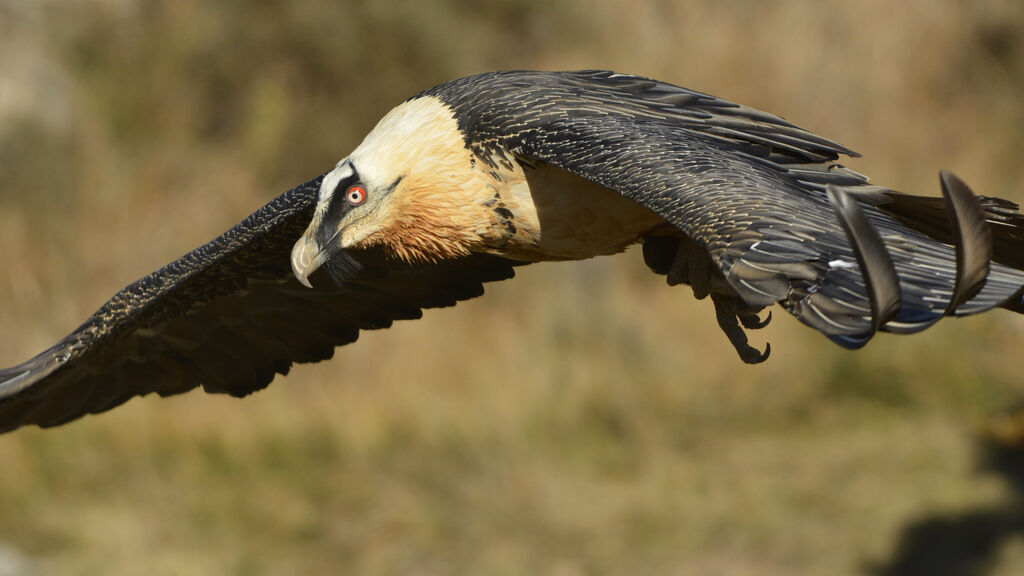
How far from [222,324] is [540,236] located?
1.85m

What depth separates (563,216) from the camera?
4289 millimetres

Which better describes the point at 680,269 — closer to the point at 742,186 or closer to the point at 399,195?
the point at 742,186

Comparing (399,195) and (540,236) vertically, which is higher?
(399,195)

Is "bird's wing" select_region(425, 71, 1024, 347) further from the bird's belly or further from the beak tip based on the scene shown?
the beak tip

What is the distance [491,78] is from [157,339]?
6.64 feet

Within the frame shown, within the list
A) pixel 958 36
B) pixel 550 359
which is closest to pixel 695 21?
pixel 958 36

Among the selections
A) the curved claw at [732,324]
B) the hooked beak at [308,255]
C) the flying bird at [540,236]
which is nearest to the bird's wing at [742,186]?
the flying bird at [540,236]

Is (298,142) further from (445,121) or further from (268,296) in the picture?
(445,121)

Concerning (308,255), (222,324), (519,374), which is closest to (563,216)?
(308,255)

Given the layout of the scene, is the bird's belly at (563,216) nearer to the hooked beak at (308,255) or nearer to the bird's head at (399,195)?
the bird's head at (399,195)

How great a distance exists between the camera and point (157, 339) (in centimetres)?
549

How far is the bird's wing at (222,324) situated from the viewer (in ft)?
16.6

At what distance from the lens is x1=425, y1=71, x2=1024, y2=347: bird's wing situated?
9.77ft

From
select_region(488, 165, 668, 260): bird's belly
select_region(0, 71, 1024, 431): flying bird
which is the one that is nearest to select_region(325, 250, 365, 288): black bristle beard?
select_region(0, 71, 1024, 431): flying bird
